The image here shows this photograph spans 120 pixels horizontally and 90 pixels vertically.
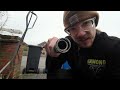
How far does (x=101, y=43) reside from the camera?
1.08 m

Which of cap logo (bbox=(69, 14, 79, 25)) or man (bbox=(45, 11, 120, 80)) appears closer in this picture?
→ man (bbox=(45, 11, 120, 80))

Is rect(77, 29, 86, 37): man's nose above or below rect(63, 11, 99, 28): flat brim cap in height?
below

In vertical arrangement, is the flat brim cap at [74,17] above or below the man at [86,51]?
above

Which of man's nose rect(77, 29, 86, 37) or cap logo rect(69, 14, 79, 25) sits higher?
cap logo rect(69, 14, 79, 25)

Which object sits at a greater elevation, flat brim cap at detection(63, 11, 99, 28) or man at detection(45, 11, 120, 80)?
flat brim cap at detection(63, 11, 99, 28)

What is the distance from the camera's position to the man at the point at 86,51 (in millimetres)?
936

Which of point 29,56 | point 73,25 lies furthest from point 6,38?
point 73,25

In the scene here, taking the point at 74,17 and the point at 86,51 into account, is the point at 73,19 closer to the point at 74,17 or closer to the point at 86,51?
the point at 74,17

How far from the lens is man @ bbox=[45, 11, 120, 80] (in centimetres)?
94
